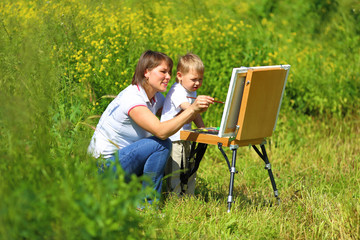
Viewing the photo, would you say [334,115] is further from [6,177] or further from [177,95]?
[6,177]

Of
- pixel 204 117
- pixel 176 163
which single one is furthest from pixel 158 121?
pixel 204 117

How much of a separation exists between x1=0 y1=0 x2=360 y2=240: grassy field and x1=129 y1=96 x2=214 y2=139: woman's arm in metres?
0.35

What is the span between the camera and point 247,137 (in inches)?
137

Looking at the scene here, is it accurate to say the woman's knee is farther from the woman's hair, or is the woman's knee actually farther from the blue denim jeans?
the woman's hair

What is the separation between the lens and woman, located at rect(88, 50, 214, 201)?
3385mm

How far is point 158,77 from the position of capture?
3.60 m

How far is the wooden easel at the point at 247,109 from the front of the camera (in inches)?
131

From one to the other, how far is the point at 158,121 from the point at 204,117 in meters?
2.08

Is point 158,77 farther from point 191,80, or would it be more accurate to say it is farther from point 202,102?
point 202,102

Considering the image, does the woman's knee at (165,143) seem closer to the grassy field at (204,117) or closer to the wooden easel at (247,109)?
the wooden easel at (247,109)

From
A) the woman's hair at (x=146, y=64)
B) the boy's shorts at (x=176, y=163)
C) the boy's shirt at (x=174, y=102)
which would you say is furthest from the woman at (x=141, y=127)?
the boy's shorts at (x=176, y=163)

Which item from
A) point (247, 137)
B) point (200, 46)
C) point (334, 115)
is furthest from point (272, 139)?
point (247, 137)

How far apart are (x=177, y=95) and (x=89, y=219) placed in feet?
5.90

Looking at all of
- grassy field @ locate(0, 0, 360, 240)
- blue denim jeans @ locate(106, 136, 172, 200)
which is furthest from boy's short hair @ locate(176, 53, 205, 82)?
grassy field @ locate(0, 0, 360, 240)
